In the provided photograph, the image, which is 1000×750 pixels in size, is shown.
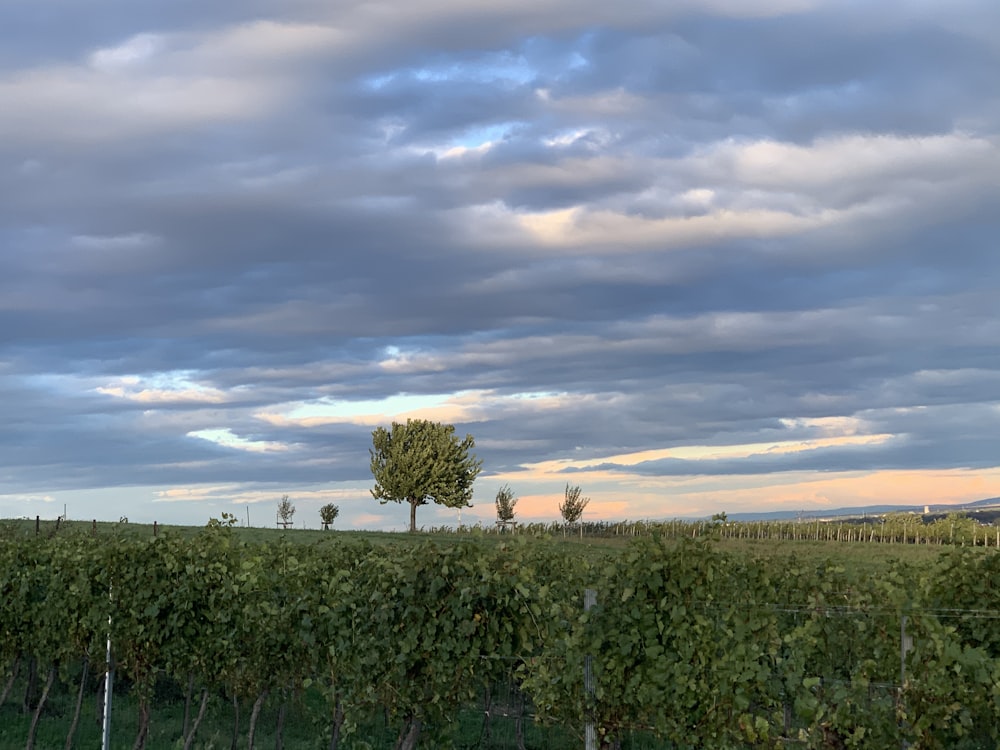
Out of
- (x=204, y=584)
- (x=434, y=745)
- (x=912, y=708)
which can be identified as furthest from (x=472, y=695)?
(x=204, y=584)

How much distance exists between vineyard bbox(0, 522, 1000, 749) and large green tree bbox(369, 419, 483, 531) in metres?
57.7

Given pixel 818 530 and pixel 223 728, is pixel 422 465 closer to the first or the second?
pixel 818 530

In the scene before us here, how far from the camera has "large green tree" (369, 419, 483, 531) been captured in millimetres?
69938

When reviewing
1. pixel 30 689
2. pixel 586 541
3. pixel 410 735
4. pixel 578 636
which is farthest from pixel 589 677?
pixel 586 541

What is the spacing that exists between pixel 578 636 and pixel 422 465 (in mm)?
62883

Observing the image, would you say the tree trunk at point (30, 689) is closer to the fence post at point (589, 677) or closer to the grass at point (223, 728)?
the grass at point (223, 728)

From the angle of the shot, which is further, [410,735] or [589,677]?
[410,735]

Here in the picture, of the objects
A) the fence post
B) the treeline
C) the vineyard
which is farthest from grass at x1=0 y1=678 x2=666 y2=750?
the treeline

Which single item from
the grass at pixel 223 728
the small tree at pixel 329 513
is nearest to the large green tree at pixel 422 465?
the small tree at pixel 329 513

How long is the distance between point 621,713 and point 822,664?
13.9ft

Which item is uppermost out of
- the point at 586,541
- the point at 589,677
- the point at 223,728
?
the point at 589,677

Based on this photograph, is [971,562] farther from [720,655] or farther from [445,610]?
[445,610]

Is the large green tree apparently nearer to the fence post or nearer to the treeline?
the treeline

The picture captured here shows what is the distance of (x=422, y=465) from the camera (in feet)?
229
